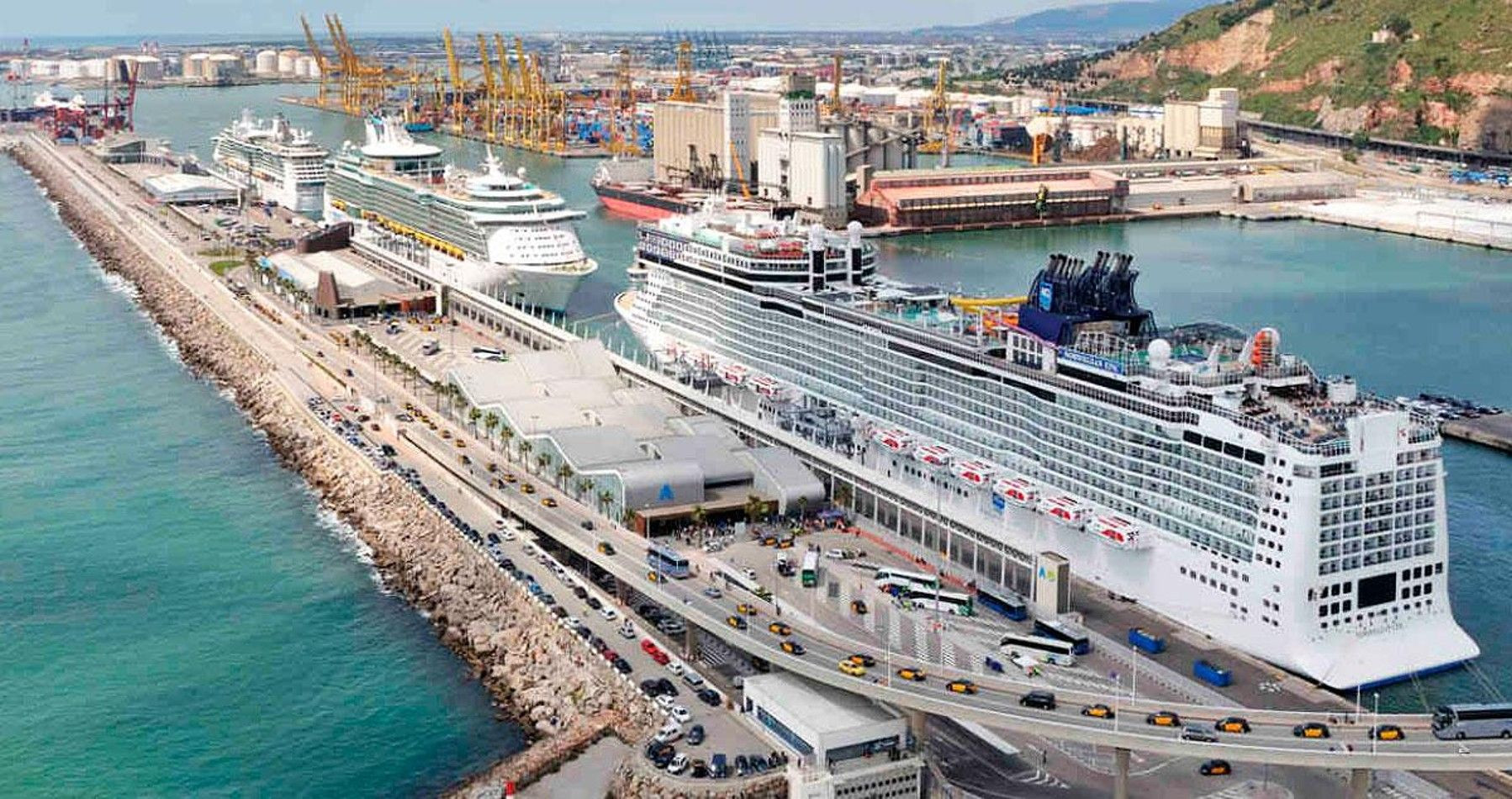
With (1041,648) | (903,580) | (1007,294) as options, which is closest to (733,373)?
(903,580)

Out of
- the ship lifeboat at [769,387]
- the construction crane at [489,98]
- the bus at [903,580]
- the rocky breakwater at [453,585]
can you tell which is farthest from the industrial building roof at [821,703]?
the construction crane at [489,98]

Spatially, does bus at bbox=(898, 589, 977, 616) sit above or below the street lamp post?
above

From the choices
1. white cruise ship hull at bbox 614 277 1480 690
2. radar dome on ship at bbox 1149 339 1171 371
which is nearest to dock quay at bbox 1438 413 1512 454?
white cruise ship hull at bbox 614 277 1480 690

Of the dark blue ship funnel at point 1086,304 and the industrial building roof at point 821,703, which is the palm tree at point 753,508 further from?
the industrial building roof at point 821,703

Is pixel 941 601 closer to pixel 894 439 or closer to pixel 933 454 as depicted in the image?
pixel 933 454

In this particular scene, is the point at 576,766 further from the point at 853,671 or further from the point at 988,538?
the point at 988,538

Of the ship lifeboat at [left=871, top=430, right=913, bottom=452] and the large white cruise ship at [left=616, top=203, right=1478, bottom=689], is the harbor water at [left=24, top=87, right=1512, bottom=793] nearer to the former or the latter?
the large white cruise ship at [left=616, top=203, right=1478, bottom=689]
